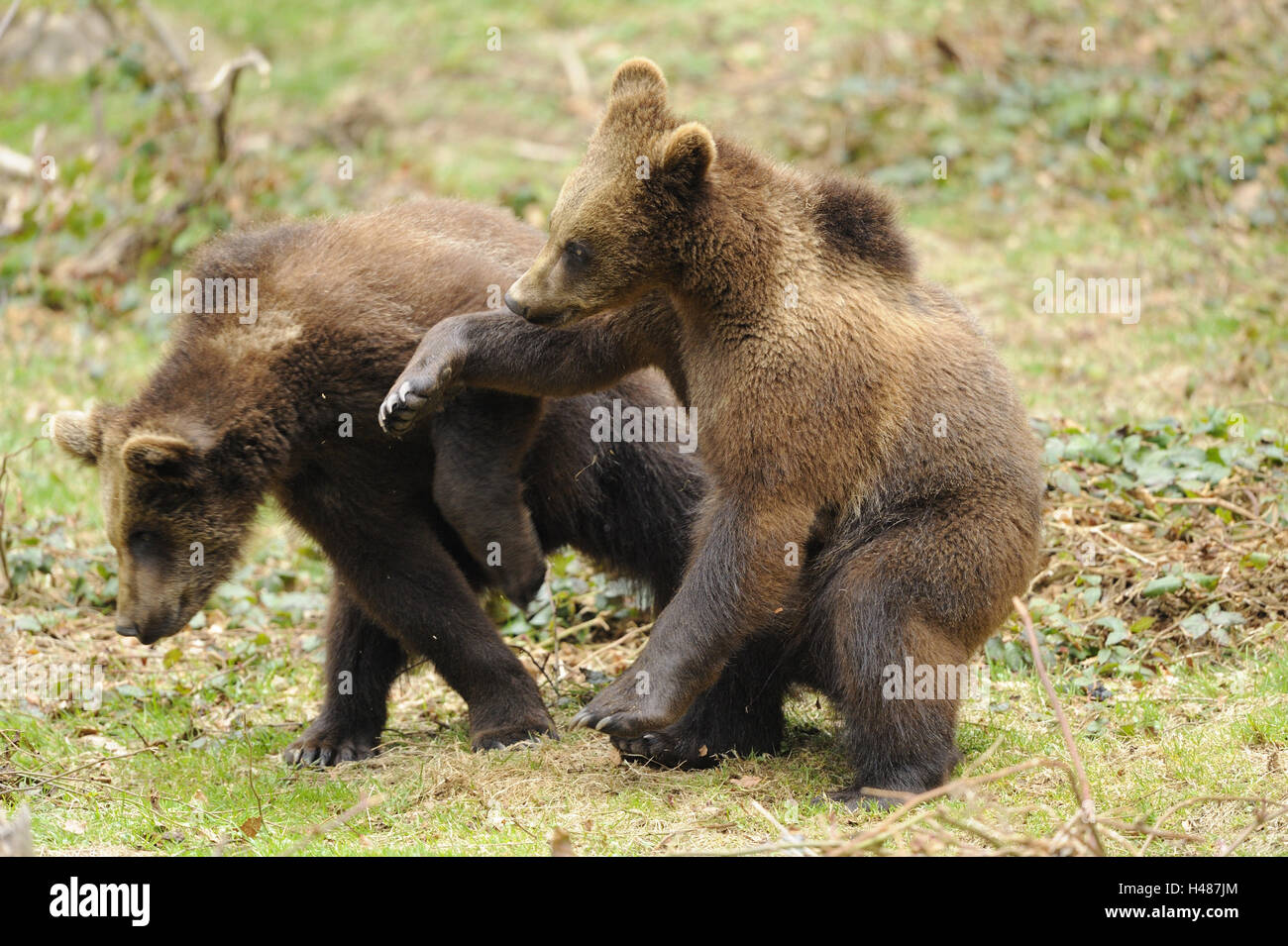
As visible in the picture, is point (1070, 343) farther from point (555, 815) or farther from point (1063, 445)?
point (555, 815)

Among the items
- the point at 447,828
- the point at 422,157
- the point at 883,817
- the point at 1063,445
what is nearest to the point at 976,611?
the point at 883,817

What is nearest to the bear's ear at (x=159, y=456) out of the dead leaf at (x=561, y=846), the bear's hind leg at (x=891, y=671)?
the dead leaf at (x=561, y=846)

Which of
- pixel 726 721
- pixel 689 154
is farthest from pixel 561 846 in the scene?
pixel 689 154

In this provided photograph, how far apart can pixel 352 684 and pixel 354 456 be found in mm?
1454

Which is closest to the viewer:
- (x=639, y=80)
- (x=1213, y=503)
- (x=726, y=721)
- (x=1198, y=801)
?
(x=1198, y=801)

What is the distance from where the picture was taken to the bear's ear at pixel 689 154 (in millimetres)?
5762

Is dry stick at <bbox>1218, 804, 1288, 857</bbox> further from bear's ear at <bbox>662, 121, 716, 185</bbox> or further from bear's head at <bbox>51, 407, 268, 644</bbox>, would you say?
bear's head at <bbox>51, 407, 268, 644</bbox>

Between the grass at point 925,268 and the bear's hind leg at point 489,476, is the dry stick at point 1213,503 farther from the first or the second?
the bear's hind leg at point 489,476

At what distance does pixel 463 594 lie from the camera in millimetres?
7090

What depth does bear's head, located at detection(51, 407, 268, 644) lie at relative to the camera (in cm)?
675

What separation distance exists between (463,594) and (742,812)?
6.21 ft

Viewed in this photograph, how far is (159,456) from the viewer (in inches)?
259

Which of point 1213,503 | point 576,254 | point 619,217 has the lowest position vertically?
point 1213,503

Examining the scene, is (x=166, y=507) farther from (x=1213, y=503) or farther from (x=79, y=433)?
(x=1213, y=503)
